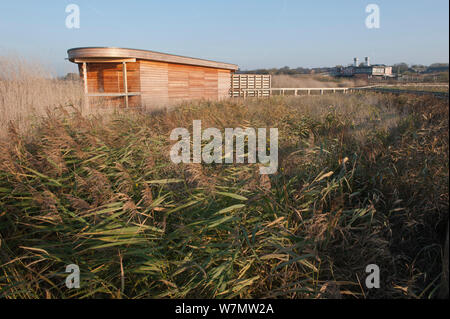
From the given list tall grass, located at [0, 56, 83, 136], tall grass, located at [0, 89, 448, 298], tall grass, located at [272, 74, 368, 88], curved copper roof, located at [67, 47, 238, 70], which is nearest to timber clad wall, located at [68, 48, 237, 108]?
curved copper roof, located at [67, 47, 238, 70]

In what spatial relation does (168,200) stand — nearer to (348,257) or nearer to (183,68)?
(348,257)

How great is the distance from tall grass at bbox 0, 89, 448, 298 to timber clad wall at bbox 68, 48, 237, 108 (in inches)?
294

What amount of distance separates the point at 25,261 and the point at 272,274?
6.37 ft

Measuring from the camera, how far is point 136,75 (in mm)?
10891

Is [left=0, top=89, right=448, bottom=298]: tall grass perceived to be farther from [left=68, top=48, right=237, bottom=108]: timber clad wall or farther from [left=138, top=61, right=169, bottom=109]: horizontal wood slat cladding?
[left=138, top=61, right=169, bottom=109]: horizontal wood slat cladding

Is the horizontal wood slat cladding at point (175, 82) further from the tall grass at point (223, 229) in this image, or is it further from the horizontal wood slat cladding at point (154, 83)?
the tall grass at point (223, 229)

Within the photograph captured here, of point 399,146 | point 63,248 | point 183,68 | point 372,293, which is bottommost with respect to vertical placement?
point 372,293

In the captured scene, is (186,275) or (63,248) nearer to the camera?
(186,275)

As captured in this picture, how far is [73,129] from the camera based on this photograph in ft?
14.2

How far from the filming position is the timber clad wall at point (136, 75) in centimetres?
1002

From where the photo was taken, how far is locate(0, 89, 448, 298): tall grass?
1891 millimetres
